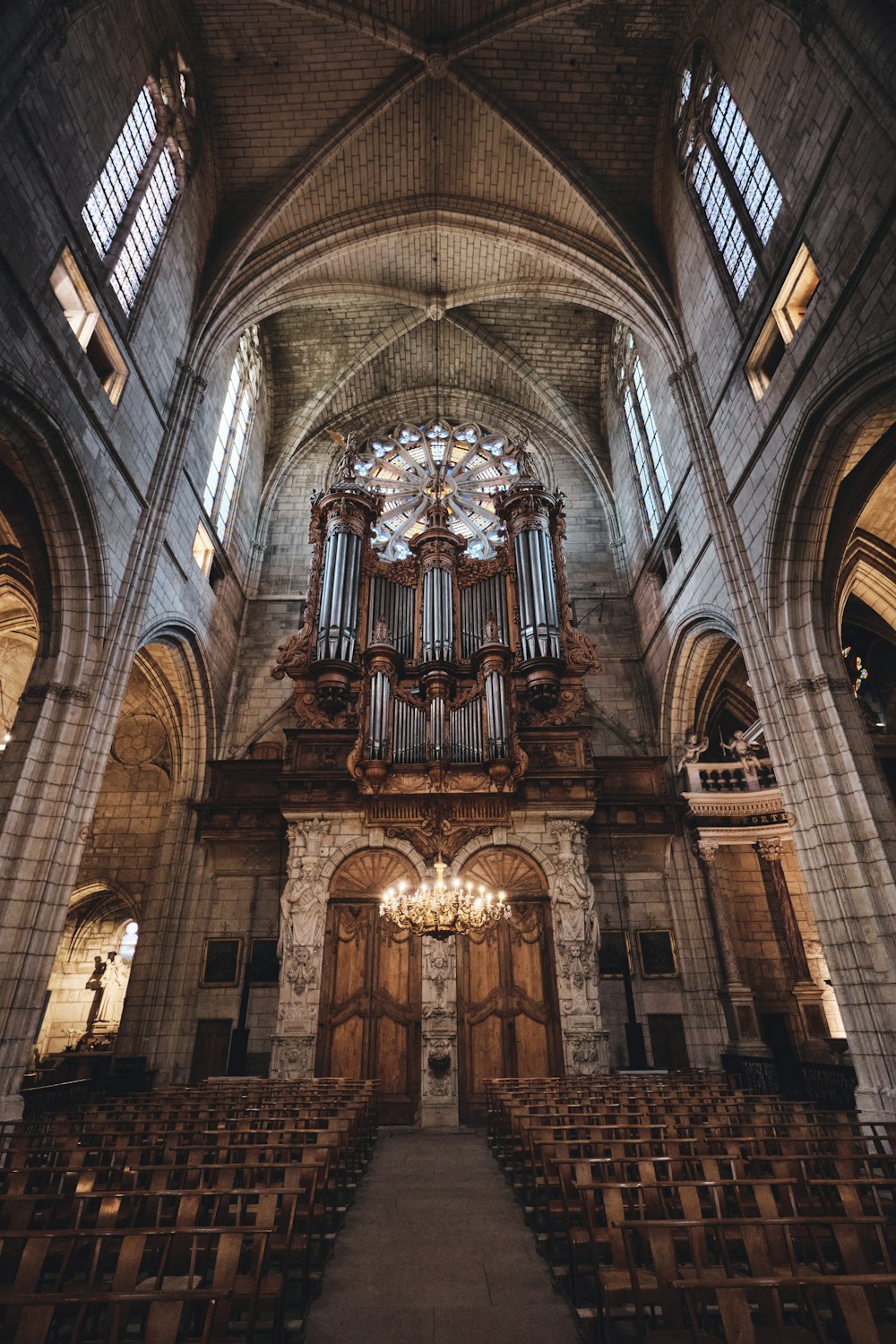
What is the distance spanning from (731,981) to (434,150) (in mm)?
18389

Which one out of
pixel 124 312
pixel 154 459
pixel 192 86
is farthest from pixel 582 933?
pixel 192 86

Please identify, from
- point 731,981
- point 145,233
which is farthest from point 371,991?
point 145,233

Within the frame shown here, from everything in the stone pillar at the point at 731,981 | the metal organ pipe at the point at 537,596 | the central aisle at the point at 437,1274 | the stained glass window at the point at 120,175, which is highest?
the stained glass window at the point at 120,175

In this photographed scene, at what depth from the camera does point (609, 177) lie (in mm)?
15297

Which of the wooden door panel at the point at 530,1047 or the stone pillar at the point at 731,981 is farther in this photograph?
the stone pillar at the point at 731,981

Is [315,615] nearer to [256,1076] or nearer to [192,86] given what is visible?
[256,1076]

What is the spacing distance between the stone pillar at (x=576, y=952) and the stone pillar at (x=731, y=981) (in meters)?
2.46

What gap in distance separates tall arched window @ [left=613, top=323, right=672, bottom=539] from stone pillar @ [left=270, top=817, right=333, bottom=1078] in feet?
34.0

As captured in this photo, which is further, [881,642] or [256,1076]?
[881,642]

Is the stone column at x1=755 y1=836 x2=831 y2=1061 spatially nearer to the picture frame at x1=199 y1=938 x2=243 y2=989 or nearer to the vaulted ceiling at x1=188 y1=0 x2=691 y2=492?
the picture frame at x1=199 y1=938 x2=243 y2=989

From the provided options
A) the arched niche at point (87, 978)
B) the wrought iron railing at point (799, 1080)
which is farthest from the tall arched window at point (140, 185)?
the wrought iron railing at point (799, 1080)

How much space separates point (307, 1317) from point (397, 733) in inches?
379

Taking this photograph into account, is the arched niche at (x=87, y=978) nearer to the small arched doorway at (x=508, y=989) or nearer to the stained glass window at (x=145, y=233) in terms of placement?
the small arched doorway at (x=508, y=989)

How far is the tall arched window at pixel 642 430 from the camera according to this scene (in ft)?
52.8
